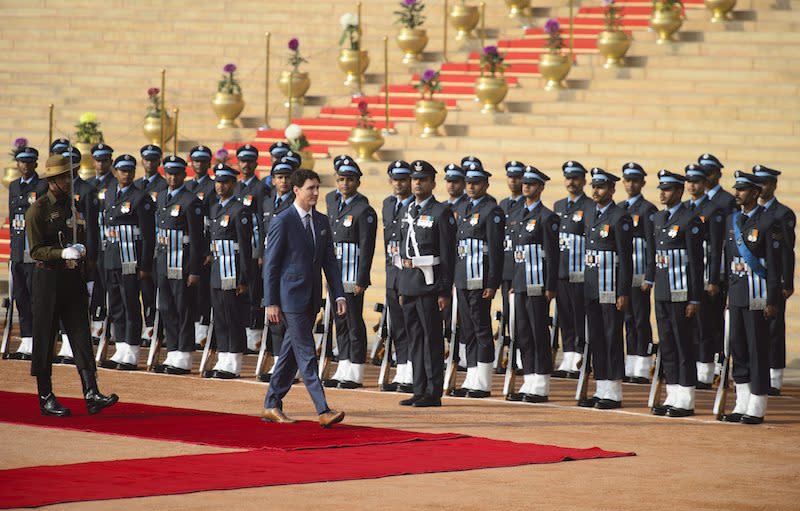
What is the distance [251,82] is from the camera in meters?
28.1

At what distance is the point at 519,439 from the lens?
1182cm

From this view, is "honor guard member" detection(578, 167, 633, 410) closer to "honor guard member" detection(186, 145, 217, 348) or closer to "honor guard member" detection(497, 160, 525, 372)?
"honor guard member" detection(497, 160, 525, 372)

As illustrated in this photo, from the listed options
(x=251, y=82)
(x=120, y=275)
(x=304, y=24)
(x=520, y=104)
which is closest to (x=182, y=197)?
(x=120, y=275)

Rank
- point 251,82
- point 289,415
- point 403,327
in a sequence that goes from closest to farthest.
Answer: point 289,415, point 403,327, point 251,82

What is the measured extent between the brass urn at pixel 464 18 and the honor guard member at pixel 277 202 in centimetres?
1143

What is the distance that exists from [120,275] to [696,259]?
6067mm

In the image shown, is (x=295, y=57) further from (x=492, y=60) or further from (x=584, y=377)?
(x=584, y=377)

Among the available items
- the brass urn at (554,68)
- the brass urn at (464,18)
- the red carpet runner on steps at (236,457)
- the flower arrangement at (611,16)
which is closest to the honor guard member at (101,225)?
the red carpet runner on steps at (236,457)

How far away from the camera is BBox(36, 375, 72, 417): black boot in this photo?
12320 mm

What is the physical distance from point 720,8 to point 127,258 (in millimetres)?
12583

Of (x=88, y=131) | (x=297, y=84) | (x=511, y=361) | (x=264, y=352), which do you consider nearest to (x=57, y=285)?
(x=264, y=352)

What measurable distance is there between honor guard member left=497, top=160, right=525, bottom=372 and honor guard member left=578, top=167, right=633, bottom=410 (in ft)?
3.12

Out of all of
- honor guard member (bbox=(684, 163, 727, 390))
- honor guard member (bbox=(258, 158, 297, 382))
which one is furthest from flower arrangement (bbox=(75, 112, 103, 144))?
honor guard member (bbox=(684, 163, 727, 390))

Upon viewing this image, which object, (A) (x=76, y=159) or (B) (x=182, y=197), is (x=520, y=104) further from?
(A) (x=76, y=159)
